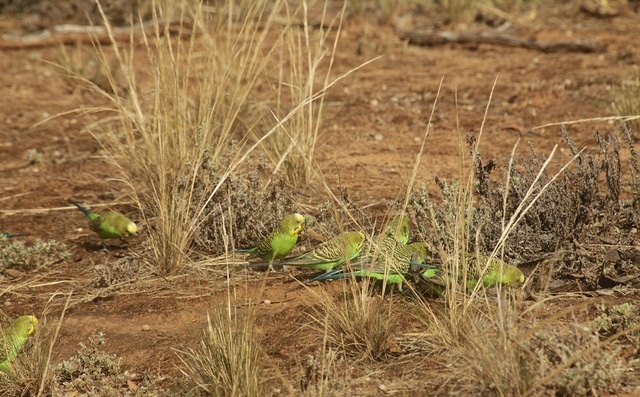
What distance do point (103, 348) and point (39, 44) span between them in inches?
239

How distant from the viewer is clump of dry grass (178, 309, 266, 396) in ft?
10.3

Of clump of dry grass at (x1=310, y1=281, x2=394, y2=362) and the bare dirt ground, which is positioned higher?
clump of dry grass at (x1=310, y1=281, x2=394, y2=362)

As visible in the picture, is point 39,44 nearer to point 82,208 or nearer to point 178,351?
point 82,208

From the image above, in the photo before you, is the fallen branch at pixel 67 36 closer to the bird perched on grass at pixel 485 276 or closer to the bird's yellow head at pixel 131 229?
the bird's yellow head at pixel 131 229

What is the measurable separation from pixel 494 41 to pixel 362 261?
5.24 m

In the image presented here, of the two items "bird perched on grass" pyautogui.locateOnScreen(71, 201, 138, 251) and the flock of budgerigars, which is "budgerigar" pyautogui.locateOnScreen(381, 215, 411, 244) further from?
"bird perched on grass" pyautogui.locateOnScreen(71, 201, 138, 251)

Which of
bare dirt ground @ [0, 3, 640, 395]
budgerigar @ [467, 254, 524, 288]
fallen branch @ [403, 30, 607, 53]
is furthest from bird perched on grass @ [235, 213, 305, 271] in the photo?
fallen branch @ [403, 30, 607, 53]

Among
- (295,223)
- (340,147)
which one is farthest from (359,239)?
(340,147)

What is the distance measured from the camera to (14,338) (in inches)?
142

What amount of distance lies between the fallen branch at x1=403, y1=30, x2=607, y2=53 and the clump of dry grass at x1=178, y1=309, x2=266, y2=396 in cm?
572

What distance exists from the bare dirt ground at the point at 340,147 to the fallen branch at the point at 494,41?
0.06 meters

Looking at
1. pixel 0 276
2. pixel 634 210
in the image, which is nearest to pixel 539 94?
pixel 634 210

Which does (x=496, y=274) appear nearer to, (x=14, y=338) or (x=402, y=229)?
(x=402, y=229)

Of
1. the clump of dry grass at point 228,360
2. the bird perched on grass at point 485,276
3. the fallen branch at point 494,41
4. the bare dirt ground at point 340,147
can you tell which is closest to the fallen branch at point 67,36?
the bare dirt ground at point 340,147
